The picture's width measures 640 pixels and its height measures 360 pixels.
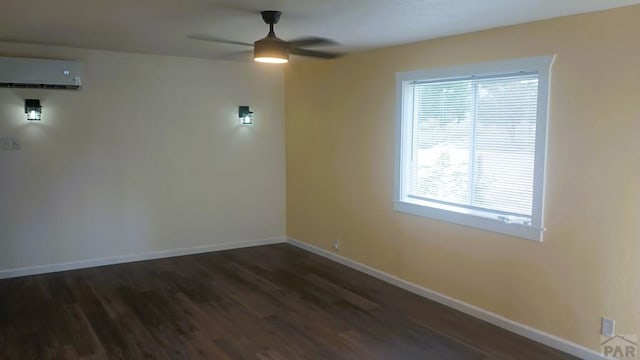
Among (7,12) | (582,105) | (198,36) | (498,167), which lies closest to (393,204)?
(498,167)

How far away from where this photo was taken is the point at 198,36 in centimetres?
430

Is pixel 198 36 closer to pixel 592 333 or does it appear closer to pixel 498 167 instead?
pixel 498 167

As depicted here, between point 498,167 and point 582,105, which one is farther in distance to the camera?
point 498,167

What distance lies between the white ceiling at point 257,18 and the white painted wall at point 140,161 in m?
0.81

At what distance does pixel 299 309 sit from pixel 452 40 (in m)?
2.64

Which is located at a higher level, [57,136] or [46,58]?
[46,58]

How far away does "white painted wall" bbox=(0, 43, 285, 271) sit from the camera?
5.12 metres

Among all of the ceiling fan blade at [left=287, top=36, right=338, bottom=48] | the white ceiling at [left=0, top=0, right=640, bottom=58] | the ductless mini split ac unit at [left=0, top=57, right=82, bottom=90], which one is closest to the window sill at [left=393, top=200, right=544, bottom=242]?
the white ceiling at [left=0, top=0, right=640, bottom=58]

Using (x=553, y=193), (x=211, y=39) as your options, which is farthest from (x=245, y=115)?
(x=553, y=193)

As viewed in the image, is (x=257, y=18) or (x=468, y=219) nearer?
(x=257, y=18)

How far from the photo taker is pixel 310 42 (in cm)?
→ 459

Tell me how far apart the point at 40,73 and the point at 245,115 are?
7.41 ft

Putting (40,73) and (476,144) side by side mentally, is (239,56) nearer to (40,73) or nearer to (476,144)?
(40,73)

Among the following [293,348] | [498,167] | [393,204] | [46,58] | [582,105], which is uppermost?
[46,58]
